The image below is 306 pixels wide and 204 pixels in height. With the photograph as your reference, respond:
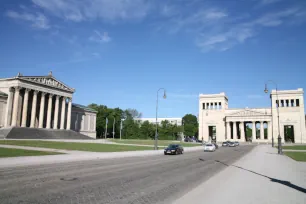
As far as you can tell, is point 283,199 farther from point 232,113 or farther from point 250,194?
point 232,113

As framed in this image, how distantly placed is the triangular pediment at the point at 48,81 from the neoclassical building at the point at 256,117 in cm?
7011

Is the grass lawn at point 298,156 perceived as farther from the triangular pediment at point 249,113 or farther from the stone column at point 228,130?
the stone column at point 228,130

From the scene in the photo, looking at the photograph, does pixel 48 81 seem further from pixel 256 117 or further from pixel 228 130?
pixel 256 117

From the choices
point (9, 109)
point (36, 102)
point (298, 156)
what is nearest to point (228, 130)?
point (36, 102)

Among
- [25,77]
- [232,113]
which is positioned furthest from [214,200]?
[232,113]

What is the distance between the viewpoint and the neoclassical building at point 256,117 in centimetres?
10862

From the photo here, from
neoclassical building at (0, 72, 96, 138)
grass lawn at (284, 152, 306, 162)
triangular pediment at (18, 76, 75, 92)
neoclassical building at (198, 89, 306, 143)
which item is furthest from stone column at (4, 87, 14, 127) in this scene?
neoclassical building at (198, 89, 306, 143)

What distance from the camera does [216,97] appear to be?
427ft

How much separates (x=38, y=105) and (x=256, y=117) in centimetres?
9209

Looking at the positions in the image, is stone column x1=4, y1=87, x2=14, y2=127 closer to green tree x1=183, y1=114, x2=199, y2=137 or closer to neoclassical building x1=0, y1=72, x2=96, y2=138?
neoclassical building x1=0, y1=72, x2=96, y2=138

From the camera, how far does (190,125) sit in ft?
489

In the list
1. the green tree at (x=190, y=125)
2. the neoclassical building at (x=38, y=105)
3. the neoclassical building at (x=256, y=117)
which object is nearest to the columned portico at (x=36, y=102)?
the neoclassical building at (x=38, y=105)

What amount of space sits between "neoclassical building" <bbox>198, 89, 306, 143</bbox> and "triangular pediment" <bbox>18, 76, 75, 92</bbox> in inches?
2760

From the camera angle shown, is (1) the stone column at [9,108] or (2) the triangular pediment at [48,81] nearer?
(1) the stone column at [9,108]
